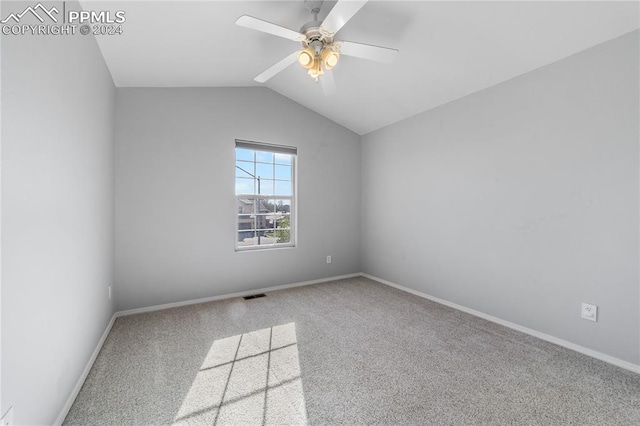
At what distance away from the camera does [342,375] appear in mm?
1846

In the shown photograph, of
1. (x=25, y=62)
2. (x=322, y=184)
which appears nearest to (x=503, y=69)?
(x=322, y=184)

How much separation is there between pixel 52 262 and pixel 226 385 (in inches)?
46.3

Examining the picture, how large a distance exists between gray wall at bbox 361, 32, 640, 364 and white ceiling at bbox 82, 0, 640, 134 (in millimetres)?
236

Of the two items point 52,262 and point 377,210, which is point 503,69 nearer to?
point 377,210

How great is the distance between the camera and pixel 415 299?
3350 millimetres

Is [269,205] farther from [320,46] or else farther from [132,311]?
[320,46]

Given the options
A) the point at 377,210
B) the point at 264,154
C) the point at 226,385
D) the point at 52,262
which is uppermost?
the point at 264,154

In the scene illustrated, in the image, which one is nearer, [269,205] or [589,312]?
[589,312]

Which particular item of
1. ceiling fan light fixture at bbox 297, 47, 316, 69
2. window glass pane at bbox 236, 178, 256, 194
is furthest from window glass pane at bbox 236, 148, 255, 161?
ceiling fan light fixture at bbox 297, 47, 316, 69

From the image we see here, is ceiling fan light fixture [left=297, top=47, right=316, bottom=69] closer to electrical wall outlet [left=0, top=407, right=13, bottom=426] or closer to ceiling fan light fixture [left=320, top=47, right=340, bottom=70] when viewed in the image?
ceiling fan light fixture [left=320, top=47, right=340, bottom=70]

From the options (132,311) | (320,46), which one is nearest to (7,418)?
A: (132,311)

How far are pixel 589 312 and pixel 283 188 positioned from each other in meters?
3.32

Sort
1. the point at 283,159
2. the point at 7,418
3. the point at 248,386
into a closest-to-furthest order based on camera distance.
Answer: the point at 7,418, the point at 248,386, the point at 283,159

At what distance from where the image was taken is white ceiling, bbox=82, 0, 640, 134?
74.8 inches
